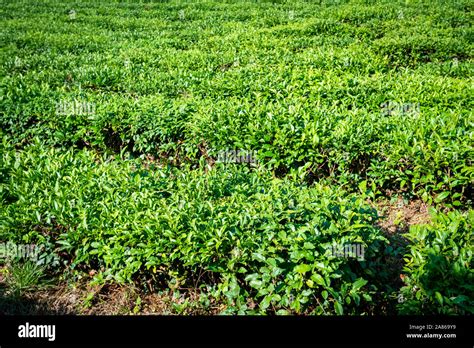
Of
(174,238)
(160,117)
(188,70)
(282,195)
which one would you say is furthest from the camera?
(188,70)

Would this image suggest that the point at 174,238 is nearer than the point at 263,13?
Yes

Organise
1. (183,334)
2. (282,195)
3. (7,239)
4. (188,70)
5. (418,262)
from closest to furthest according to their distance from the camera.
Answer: (183,334), (418,262), (282,195), (7,239), (188,70)

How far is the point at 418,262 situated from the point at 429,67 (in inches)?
327

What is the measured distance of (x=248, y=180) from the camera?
4734mm

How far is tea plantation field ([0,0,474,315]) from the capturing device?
3.54m

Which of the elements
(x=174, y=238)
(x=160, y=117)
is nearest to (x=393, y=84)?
(x=160, y=117)

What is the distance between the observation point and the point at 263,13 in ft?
58.7

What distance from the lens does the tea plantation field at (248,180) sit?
3537 mm

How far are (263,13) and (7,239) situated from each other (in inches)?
628

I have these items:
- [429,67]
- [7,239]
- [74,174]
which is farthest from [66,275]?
[429,67]

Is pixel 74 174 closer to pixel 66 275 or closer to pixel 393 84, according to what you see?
pixel 66 275

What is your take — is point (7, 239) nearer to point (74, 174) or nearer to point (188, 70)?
point (74, 174)

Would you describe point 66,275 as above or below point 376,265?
below

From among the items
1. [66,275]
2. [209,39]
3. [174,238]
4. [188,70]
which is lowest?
[66,275]
